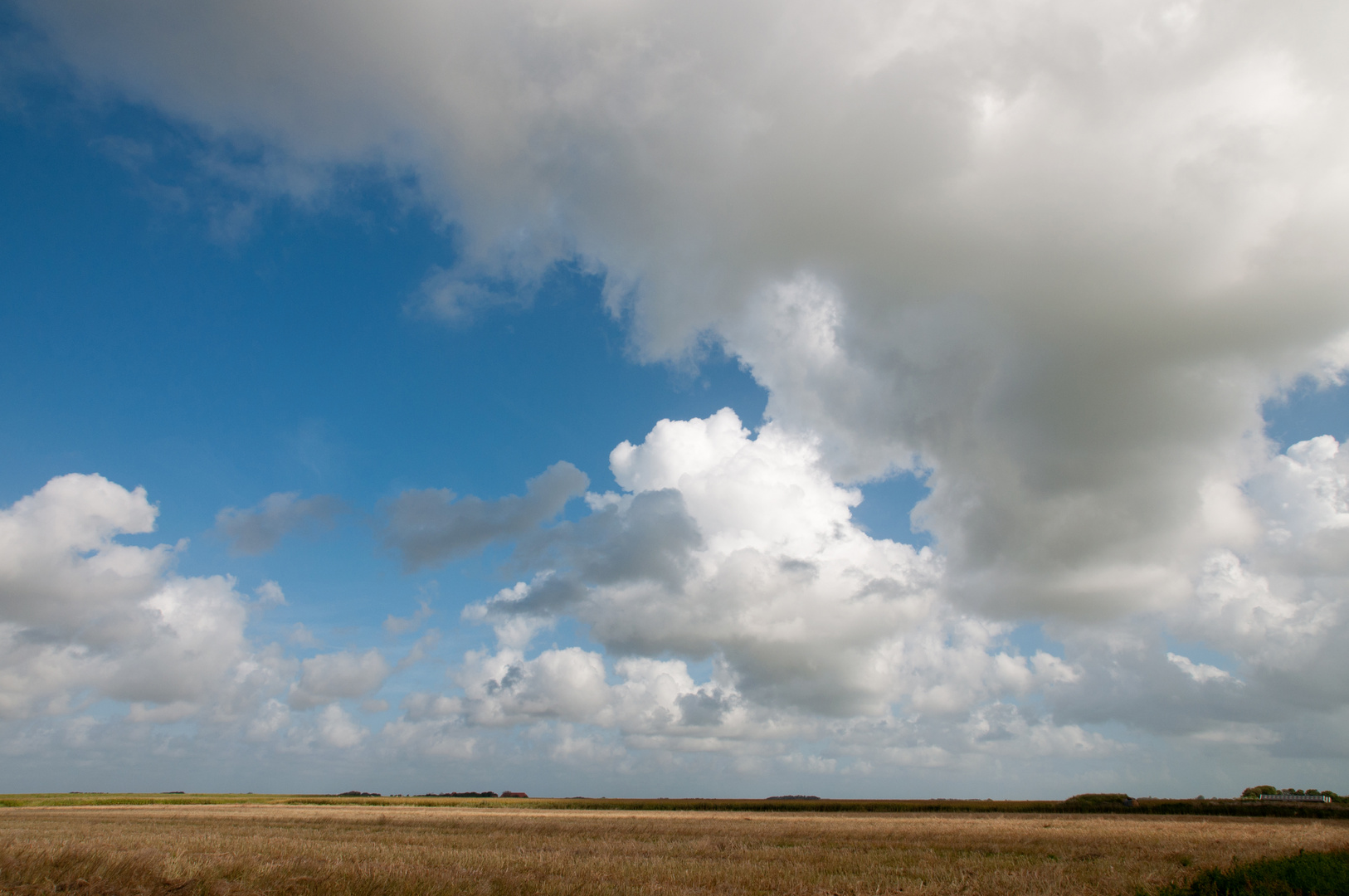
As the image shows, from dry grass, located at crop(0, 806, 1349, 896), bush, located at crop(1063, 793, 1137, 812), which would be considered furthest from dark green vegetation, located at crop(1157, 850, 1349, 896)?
bush, located at crop(1063, 793, 1137, 812)

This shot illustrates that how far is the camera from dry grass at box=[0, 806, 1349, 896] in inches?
575

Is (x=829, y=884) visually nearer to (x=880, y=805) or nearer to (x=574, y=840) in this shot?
(x=574, y=840)

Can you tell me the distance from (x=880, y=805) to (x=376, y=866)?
9425cm

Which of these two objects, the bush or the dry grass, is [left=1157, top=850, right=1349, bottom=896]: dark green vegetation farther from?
the bush

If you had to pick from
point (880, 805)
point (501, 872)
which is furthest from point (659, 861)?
point (880, 805)

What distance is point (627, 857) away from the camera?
→ 83.9 feet

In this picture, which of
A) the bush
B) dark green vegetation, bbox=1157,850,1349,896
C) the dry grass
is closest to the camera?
the dry grass

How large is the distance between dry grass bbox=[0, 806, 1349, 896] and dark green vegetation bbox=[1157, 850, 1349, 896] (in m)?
1.66

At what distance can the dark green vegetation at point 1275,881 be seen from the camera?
1644 centimetres

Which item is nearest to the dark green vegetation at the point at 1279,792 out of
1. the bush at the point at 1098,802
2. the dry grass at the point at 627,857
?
the bush at the point at 1098,802

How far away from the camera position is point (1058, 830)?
1564 inches

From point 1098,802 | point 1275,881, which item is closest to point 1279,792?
point 1098,802

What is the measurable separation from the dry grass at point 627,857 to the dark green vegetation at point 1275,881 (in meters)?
1.66

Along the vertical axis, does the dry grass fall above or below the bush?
above
